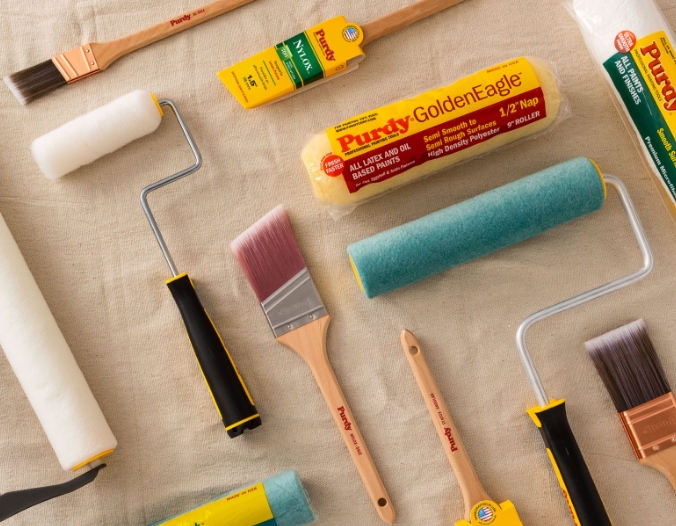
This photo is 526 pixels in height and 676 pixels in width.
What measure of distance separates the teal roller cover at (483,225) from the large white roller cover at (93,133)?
341 millimetres

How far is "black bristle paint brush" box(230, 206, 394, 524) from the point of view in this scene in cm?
78

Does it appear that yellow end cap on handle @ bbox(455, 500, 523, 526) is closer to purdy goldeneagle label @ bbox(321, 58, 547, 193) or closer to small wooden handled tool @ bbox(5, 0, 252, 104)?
purdy goldeneagle label @ bbox(321, 58, 547, 193)

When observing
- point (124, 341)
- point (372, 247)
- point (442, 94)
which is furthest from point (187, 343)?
point (442, 94)

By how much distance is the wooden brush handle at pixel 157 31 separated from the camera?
802 mm

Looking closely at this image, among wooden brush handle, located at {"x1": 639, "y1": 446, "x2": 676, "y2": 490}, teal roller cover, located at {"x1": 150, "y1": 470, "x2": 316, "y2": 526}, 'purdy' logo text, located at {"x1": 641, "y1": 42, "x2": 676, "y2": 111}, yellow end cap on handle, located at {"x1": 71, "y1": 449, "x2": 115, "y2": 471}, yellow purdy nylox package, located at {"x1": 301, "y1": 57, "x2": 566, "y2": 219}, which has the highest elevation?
yellow purdy nylox package, located at {"x1": 301, "y1": 57, "x2": 566, "y2": 219}

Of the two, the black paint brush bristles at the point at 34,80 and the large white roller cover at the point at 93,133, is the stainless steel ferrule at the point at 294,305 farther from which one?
the black paint brush bristles at the point at 34,80

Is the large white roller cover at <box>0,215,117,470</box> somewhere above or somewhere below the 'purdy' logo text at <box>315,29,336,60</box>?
below

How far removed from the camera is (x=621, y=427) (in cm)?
78

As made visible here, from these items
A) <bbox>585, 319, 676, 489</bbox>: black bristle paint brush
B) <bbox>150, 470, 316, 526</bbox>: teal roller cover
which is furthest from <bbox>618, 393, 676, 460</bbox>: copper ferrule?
<bbox>150, 470, 316, 526</bbox>: teal roller cover

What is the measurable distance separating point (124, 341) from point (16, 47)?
0.45 metres

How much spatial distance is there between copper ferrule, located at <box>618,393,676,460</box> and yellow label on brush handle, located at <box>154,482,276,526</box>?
1.63 feet

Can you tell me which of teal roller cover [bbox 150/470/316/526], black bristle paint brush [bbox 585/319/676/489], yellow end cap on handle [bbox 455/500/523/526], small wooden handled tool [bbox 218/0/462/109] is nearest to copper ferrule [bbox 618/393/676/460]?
black bristle paint brush [bbox 585/319/676/489]

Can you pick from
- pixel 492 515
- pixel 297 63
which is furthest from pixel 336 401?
pixel 297 63

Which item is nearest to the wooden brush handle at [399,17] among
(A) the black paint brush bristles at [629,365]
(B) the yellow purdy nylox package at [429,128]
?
(B) the yellow purdy nylox package at [429,128]
